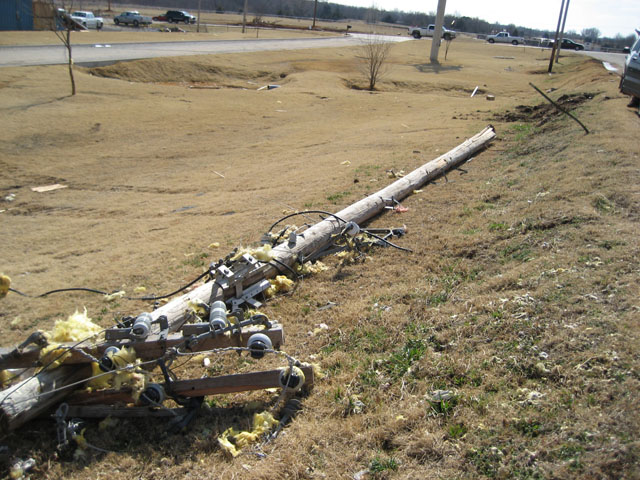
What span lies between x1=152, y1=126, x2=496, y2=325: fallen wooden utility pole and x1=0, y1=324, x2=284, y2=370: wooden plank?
0.53 meters

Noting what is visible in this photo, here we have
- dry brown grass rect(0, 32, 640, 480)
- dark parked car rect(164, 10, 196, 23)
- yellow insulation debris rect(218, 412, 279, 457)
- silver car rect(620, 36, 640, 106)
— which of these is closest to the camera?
dry brown grass rect(0, 32, 640, 480)

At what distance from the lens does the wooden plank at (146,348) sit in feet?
12.7

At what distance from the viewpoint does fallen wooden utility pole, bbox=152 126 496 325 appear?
15.9 feet

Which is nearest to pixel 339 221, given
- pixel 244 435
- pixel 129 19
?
pixel 244 435

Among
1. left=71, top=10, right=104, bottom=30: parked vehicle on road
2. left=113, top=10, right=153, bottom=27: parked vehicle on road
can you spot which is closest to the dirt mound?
left=71, top=10, right=104, bottom=30: parked vehicle on road

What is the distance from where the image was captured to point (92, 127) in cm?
1580

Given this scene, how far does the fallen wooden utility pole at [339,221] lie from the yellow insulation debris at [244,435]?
1419 millimetres

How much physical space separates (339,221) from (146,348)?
3469 mm

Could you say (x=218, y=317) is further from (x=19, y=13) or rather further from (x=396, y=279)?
(x=19, y=13)

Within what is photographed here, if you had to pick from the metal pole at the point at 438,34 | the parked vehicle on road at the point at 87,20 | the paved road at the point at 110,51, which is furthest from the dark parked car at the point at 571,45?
the parked vehicle on road at the point at 87,20

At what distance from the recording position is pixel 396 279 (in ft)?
18.4

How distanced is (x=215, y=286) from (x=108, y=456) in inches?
77.9

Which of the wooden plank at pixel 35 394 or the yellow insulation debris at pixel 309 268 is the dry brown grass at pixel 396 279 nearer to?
the yellow insulation debris at pixel 309 268

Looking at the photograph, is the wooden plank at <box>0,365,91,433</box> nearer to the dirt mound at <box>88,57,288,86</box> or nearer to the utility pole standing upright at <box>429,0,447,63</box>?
the dirt mound at <box>88,57,288,86</box>
